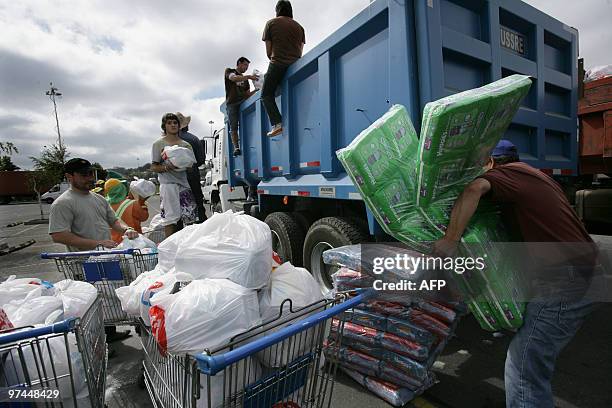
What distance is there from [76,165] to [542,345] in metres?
3.44

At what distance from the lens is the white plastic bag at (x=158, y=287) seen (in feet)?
5.10

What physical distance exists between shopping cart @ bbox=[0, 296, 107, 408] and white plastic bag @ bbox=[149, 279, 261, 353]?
0.37 meters

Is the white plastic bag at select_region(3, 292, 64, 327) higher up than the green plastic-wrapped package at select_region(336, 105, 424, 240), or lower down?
lower down

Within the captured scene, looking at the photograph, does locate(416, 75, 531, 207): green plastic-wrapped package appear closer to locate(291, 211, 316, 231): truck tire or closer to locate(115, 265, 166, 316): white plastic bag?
locate(115, 265, 166, 316): white plastic bag

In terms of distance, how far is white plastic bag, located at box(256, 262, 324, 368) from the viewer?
1.34 meters

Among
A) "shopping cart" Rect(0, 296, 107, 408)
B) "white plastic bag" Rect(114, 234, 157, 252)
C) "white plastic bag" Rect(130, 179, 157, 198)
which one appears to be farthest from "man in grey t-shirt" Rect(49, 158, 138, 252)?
"shopping cart" Rect(0, 296, 107, 408)

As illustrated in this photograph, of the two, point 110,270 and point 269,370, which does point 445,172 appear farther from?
point 110,270

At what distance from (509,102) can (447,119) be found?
0.39 m

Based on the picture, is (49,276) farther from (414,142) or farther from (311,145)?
(414,142)

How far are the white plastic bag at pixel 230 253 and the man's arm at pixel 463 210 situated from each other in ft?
2.91

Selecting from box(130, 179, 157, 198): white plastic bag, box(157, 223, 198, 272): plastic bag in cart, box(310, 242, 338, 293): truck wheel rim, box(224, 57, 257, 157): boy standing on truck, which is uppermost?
box(224, 57, 257, 157): boy standing on truck

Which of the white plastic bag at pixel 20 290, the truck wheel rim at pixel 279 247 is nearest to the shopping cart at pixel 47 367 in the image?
the white plastic bag at pixel 20 290

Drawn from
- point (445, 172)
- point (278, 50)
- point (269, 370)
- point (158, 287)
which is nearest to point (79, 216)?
point (158, 287)

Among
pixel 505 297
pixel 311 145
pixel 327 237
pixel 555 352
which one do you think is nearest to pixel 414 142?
pixel 505 297
